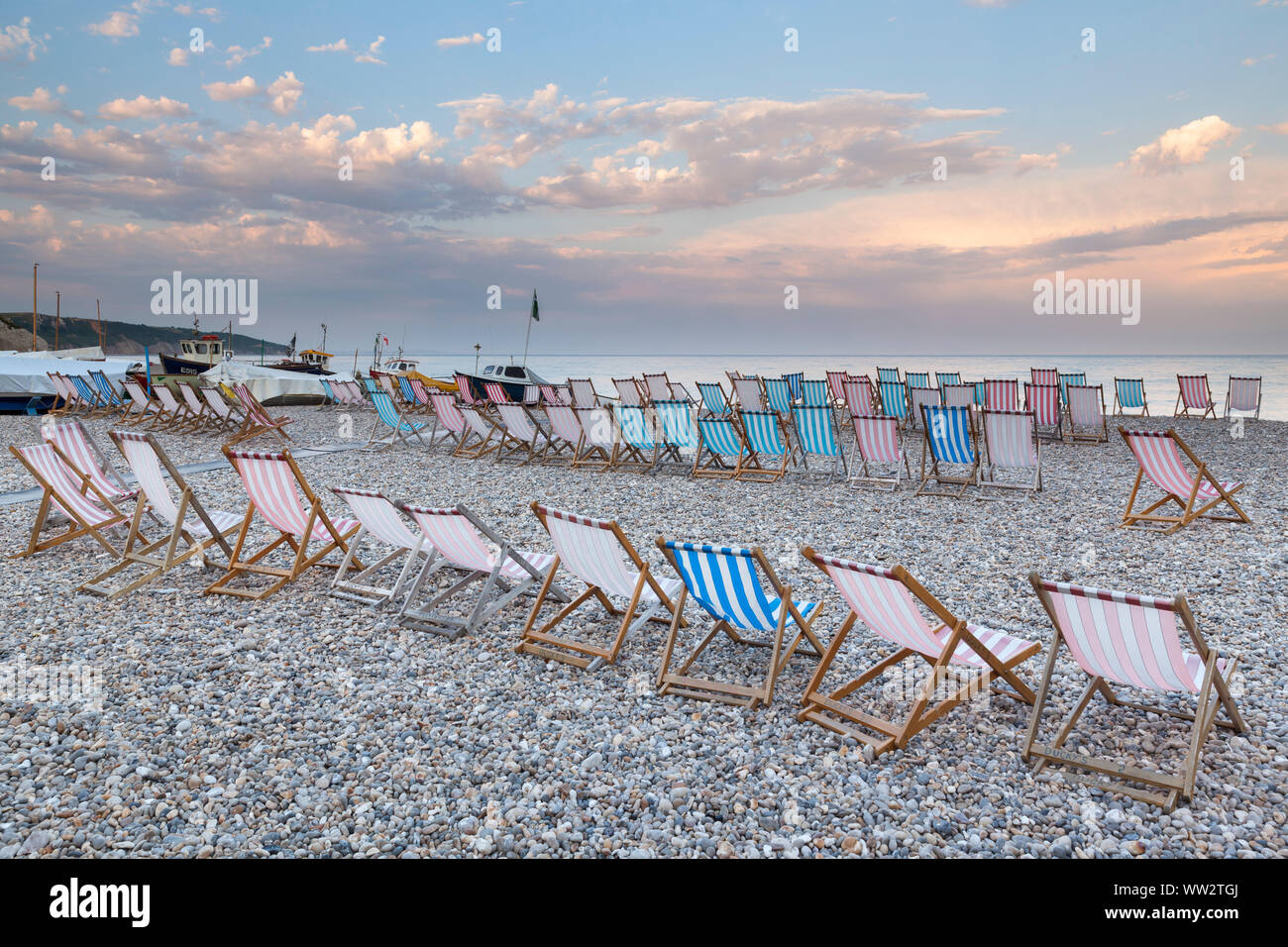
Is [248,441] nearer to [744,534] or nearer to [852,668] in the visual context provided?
[744,534]

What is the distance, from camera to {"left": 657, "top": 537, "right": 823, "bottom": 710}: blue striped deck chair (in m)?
3.36

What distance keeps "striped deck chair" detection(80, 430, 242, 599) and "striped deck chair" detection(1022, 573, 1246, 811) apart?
4.79 meters

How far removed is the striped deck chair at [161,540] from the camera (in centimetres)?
502

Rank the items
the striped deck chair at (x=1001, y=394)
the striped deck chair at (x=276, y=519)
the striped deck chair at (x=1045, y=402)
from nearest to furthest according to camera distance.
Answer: the striped deck chair at (x=276, y=519) < the striped deck chair at (x=1001, y=394) < the striped deck chair at (x=1045, y=402)

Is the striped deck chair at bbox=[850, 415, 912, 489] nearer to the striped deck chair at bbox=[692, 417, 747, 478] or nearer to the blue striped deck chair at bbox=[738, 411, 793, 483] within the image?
the blue striped deck chair at bbox=[738, 411, 793, 483]

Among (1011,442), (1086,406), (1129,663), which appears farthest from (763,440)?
(1129,663)

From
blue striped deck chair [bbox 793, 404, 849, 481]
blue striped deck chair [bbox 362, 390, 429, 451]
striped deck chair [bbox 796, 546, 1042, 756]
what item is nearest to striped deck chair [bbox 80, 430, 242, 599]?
striped deck chair [bbox 796, 546, 1042, 756]

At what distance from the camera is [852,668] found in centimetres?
395

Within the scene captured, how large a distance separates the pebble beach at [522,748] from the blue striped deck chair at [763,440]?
3788mm

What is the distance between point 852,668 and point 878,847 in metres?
1.52

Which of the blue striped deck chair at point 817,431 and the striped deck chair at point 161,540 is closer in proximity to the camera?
the striped deck chair at point 161,540

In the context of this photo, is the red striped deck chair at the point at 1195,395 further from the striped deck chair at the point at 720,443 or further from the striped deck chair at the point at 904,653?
the striped deck chair at the point at 904,653

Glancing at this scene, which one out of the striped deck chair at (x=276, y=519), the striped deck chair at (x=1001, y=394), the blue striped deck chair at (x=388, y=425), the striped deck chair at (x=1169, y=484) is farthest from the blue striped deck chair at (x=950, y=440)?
the blue striped deck chair at (x=388, y=425)
